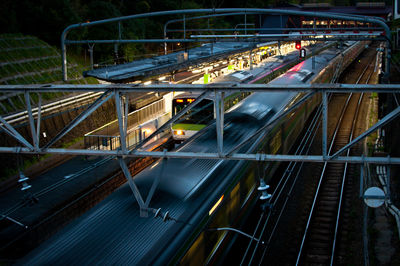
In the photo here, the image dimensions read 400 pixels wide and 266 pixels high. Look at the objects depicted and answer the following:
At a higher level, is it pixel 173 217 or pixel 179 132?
pixel 173 217

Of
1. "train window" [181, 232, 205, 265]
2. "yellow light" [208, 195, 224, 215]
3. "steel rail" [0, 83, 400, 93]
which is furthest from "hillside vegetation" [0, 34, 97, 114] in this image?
"train window" [181, 232, 205, 265]

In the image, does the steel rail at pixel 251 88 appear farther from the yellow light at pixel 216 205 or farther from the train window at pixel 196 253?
the train window at pixel 196 253

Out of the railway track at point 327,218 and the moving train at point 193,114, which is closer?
the railway track at point 327,218

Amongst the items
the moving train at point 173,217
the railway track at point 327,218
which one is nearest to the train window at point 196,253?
the moving train at point 173,217

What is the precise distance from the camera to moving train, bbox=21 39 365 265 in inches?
223

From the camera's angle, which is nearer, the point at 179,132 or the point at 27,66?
the point at 179,132

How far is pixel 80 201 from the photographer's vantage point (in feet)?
38.9

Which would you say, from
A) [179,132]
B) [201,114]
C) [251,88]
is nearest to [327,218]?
[201,114]

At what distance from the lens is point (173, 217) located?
657cm

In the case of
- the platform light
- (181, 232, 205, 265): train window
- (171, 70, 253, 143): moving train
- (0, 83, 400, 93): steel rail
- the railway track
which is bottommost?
the railway track

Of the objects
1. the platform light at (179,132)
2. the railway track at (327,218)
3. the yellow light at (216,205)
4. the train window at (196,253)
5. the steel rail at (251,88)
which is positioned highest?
the steel rail at (251,88)

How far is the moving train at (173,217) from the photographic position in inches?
223

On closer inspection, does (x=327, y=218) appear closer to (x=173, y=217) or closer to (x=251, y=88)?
(x=173, y=217)

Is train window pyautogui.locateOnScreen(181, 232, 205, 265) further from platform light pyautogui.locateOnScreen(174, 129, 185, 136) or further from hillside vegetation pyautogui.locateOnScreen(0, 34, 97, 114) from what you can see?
hillside vegetation pyautogui.locateOnScreen(0, 34, 97, 114)
